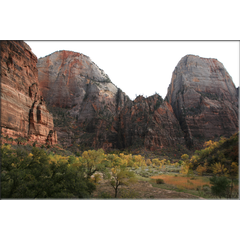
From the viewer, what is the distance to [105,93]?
82375 millimetres

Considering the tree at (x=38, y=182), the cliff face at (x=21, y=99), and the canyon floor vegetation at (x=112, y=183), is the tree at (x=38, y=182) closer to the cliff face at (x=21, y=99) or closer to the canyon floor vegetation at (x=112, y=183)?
the canyon floor vegetation at (x=112, y=183)

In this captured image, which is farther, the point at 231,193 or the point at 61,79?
the point at 61,79

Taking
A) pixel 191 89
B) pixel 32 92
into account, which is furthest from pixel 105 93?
pixel 32 92

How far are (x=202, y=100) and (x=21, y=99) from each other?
44352 mm

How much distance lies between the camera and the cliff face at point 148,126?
1756 inches

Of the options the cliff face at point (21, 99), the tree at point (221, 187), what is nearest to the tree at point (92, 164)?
the tree at point (221, 187)

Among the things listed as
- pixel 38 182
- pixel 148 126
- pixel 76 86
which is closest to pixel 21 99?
pixel 38 182

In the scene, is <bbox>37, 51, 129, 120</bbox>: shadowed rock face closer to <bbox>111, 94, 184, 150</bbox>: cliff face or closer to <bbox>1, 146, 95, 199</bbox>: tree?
<bbox>111, 94, 184, 150</bbox>: cliff face

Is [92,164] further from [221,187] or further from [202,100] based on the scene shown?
[202,100]

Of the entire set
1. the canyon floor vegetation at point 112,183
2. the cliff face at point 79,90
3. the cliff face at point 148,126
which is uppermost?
the cliff face at point 79,90

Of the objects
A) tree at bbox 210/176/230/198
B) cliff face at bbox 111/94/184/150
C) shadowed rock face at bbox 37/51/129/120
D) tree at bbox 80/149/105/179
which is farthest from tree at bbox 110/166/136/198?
shadowed rock face at bbox 37/51/129/120

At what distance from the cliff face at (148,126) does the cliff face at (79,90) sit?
10.2m
